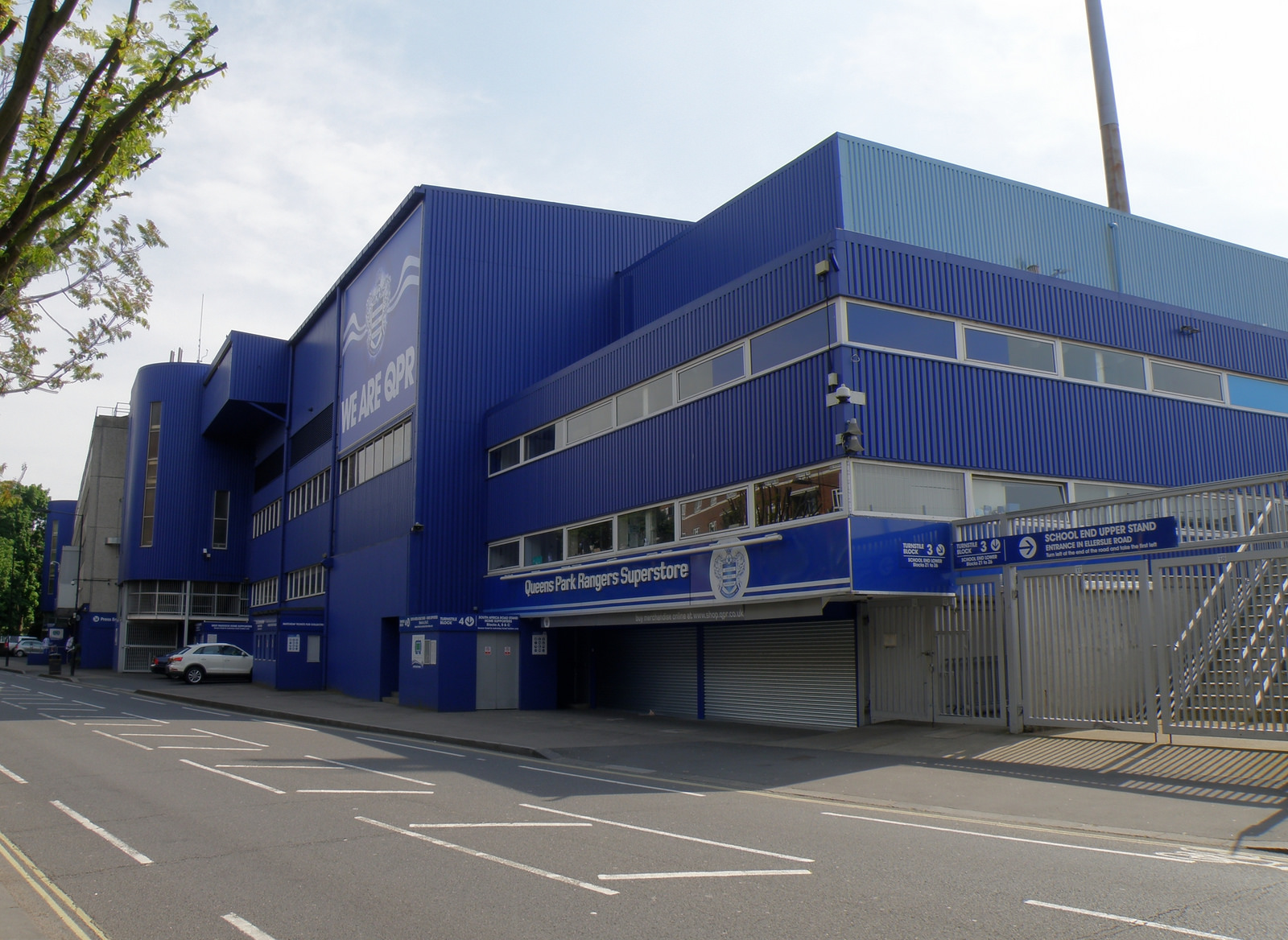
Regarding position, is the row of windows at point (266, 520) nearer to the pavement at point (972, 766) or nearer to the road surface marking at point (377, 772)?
the pavement at point (972, 766)

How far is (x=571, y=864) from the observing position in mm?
7695

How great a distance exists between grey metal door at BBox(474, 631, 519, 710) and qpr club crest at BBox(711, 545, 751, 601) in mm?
8159

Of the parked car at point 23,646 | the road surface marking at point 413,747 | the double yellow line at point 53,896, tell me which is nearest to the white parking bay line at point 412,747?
the road surface marking at point 413,747

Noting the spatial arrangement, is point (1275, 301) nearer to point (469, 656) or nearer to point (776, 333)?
point (776, 333)

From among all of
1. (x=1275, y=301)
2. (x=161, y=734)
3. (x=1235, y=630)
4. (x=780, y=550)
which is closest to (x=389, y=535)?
(x=161, y=734)

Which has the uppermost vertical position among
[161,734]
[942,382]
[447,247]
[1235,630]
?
[447,247]

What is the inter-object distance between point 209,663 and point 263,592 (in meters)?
10.0

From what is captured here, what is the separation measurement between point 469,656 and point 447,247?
39.4ft

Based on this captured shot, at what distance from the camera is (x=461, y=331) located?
29.0 m

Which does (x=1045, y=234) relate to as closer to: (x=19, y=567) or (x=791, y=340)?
(x=791, y=340)

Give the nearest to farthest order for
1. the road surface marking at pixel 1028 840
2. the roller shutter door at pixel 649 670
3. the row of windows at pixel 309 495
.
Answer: the road surface marking at pixel 1028 840
the roller shutter door at pixel 649 670
the row of windows at pixel 309 495

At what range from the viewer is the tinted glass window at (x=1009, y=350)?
17.8m

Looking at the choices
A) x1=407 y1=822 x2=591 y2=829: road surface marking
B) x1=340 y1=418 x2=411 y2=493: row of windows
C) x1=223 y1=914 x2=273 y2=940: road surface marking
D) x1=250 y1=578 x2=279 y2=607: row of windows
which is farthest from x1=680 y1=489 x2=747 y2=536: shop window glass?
x1=250 y1=578 x2=279 y2=607: row of windows

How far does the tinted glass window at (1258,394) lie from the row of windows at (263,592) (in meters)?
37.6
